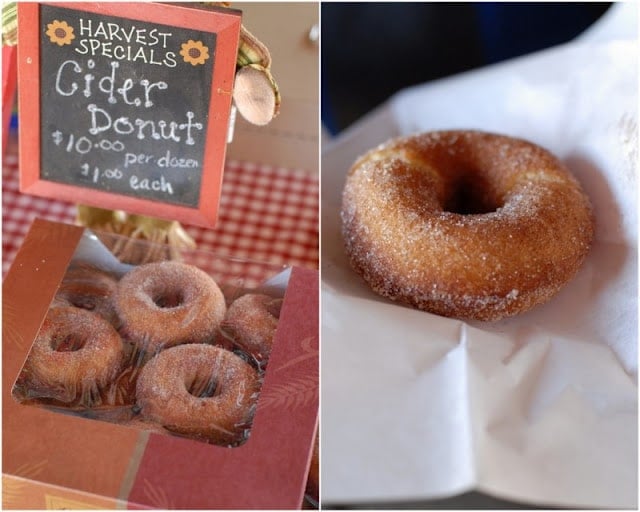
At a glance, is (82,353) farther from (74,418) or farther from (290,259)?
(290,259)

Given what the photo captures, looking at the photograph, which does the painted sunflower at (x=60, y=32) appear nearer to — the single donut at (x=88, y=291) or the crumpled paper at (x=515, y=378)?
the single donut at (x=88, y=291)

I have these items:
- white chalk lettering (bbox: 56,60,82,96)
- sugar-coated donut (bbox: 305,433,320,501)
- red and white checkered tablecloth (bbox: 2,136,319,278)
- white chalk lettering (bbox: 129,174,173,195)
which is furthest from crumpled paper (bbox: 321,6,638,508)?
white chalk lettering (bbox: 56,60,82,96)

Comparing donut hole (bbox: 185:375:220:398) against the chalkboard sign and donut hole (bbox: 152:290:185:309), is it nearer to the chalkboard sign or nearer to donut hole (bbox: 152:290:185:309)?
donut hole (bbox: 152:290:185:309)

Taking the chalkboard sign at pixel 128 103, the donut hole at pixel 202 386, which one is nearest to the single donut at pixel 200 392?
the donut hole at pixel 202 386

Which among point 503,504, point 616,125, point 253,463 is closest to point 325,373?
point 253,463

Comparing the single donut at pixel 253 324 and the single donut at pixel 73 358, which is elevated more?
the single donut at pixel 253 324

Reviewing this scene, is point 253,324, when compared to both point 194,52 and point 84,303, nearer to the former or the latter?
point 84,303
